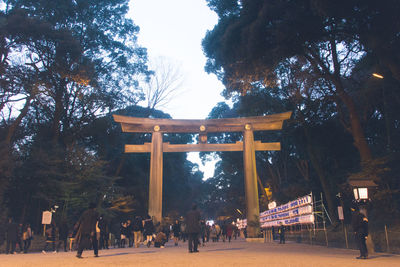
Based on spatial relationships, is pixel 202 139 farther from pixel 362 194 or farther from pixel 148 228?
pixel 362 194

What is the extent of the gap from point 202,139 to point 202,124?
90 centimetres

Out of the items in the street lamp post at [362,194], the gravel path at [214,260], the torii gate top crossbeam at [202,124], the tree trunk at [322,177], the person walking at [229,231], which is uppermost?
the torii gate top crossbeam at [202,124]

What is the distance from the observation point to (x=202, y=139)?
22.1 metres

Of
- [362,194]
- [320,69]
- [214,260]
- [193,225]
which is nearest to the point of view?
[214,260]

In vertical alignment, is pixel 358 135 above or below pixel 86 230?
above

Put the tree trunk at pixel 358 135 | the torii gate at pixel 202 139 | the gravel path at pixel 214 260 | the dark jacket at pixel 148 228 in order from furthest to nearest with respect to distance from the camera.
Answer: the torii gate at pixel 202 139 < the dark jacket at pixel 148 228 < the tree trunk at pixel 358 135 < the gravel path at pixel 214 260

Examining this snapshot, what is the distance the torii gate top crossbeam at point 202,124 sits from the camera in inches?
854

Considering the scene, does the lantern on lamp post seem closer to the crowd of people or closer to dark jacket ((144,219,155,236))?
the crowd of people

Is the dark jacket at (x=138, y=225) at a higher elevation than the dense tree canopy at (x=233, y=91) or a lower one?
lower

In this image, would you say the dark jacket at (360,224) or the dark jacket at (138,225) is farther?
the dark jacket at (138,225)

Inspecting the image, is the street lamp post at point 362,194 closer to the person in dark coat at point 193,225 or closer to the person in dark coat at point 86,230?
the person in dark coat at point 193,225

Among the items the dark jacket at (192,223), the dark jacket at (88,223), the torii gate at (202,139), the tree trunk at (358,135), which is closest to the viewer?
the dark jacket at (88,223)

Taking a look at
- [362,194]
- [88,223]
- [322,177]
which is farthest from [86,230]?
[322,177]

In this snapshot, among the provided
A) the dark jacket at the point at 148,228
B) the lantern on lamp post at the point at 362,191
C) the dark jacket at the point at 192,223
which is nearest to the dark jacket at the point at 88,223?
the dark jacket at the point at 192,223
